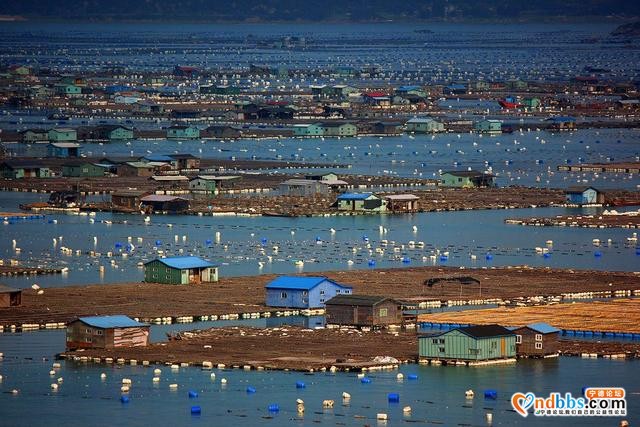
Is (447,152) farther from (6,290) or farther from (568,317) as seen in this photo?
(6,290)

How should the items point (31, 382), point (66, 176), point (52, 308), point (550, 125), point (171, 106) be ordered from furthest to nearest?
point (171, 106) < point (550, 125) < point (66, 176) < point (52, 308) < point (31, 382)

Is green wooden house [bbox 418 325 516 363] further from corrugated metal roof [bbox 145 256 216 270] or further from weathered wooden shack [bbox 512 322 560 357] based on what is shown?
corrugated metal roof [bbox 145 256 216 270]

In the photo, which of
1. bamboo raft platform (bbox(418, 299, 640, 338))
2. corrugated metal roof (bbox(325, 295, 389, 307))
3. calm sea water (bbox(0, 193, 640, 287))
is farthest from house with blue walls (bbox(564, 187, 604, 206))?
corrugated metal roof (bbox(325, 295, 389, 307))

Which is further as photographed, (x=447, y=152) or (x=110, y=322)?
(x=447, y=152)

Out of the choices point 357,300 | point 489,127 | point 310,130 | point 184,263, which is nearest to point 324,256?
point 184,263

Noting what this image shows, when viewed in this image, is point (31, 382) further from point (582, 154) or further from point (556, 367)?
point (582, 154)

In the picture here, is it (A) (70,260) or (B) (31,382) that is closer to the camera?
(B) (31,382)

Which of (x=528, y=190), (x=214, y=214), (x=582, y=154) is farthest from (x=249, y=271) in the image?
(x=582, y=154)

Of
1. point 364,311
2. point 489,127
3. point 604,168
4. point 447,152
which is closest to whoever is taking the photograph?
point 364,311
